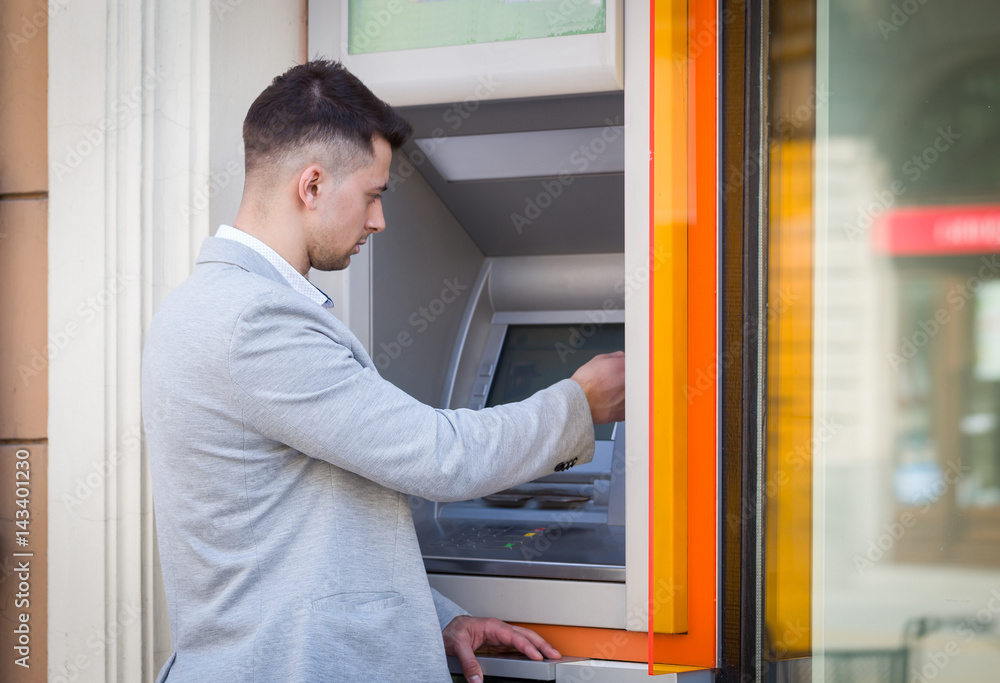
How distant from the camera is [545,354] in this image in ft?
7.25

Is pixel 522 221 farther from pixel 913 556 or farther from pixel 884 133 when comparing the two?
pixel 913 556

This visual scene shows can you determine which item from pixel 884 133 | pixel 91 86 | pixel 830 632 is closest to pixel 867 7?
pixel 884 133

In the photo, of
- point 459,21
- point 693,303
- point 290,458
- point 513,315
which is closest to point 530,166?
point 459,21

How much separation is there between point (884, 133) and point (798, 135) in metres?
0.16

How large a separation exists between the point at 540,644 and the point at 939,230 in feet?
3.18

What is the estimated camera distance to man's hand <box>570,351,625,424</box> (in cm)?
149

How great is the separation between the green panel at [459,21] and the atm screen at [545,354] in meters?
0.83

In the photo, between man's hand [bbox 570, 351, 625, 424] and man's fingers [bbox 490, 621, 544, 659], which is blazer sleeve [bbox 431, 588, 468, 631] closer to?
man's fingers [bbox 490, 621, 544, 659]

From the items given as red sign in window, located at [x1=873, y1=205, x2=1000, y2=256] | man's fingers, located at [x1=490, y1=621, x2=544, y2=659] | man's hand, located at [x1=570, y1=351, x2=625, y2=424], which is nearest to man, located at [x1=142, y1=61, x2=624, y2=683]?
man's hand, located at [x1=570, y1=351, x2=625, y2=424]

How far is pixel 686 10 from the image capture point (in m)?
1.45

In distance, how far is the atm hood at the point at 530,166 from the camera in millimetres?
1731

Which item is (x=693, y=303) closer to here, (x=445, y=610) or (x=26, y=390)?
(x=445, y=610)

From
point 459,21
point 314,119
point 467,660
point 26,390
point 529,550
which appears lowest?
point 467,660

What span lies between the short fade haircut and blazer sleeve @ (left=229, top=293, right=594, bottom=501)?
30 centimetres
